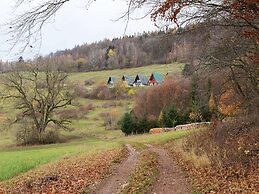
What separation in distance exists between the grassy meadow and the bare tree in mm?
2197

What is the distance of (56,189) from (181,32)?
6.76 metres

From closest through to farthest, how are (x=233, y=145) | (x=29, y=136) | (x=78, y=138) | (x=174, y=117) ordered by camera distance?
(x=233, y=145) → (x=29, y=136) → (x=78, y=138) → (x=174, y=117)

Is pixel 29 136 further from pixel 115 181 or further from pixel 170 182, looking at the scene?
pixel 170 182

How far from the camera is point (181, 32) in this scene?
1030 centimetres

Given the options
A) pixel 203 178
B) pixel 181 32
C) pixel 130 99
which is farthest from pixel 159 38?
pixel 130 99

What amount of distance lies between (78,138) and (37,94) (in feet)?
31.5

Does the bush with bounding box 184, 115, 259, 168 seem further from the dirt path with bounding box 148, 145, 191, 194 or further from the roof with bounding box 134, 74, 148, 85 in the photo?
the roof with bounding box 134, 74, 148, 85

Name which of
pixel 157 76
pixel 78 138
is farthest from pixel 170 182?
pixel 157 76

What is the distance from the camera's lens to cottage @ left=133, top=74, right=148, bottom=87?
118 meters

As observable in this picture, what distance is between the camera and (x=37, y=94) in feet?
157

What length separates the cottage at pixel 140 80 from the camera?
118 m

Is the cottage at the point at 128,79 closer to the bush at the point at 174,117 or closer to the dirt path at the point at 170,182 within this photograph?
the bush at the point at 174,117

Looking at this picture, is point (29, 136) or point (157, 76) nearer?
point (29, 136)

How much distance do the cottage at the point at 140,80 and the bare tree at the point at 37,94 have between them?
69.1 meters
